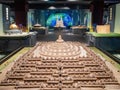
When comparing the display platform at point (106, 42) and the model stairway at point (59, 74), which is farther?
the display platform at point (106, 42)

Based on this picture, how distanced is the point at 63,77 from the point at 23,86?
63 centimetres

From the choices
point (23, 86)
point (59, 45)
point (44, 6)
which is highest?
point (44, 6)

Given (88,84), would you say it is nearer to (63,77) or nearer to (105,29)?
(63,77)

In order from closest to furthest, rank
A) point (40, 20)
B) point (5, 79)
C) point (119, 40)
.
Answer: point (5, 79) < point (119, 40) < point (40, 20)

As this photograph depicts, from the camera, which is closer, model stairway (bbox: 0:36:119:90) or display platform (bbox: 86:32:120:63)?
model stairway (bbox: 0:36:119:90)

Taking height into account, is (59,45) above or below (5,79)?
above

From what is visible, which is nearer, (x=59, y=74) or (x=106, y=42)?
(x=59, y=74)

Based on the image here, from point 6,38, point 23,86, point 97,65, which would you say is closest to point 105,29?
point 6,38

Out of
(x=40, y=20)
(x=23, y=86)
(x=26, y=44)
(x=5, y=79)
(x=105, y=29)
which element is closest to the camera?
(x=23, y=86)

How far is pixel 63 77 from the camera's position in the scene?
10.1ft

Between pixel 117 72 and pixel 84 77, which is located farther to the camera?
pixel 117 72

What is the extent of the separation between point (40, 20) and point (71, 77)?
2456 cm

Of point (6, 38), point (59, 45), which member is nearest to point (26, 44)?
point (6, 38)

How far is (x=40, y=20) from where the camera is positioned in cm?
2716
